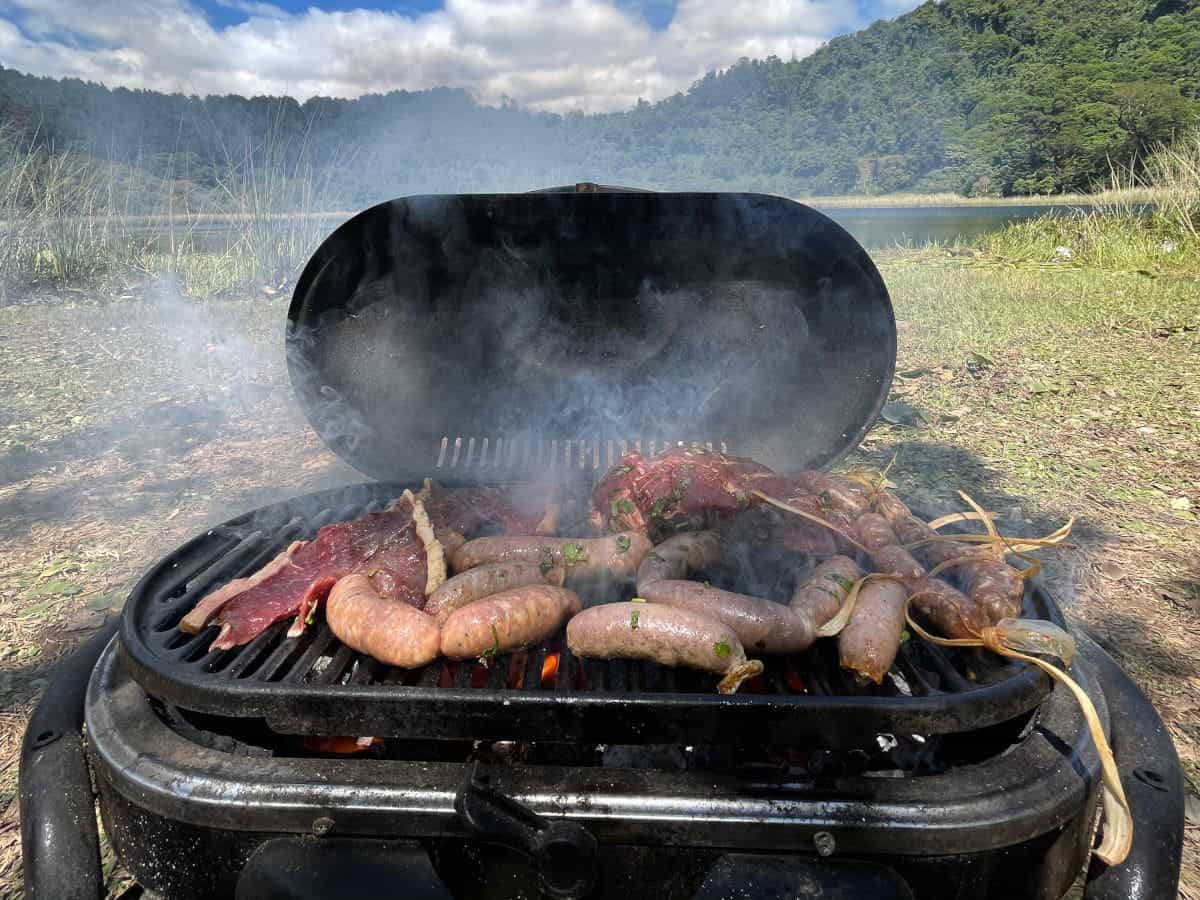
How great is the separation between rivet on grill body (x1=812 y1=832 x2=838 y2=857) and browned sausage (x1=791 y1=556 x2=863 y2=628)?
0.64 m

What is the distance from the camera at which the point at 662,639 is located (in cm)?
199

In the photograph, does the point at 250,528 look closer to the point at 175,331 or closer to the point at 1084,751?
the point at 1084,751

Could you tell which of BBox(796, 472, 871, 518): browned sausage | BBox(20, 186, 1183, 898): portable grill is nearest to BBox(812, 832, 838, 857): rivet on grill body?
BBox(20, 186, 1183, 898): portable grill

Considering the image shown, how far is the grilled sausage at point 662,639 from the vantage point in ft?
6.36

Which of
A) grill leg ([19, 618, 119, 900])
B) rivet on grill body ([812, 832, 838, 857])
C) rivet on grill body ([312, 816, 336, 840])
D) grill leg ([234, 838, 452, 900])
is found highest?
rivet on grill body ([812, 832, 838, 857])

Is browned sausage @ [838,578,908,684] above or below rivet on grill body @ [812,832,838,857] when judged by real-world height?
above

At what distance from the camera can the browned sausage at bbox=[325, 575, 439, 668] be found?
202 cm

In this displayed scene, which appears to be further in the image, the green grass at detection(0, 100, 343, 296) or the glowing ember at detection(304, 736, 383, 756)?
the green grass at detection(0, 100, 343, 296)

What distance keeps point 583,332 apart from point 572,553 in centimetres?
165

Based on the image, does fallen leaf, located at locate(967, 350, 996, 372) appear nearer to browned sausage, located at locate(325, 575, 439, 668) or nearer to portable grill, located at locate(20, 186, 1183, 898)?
portable grill, located at locate(20, 186, 1183, 898)

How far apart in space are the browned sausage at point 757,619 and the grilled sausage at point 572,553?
0.41 m

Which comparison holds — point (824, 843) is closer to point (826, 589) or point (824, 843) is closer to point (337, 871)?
point (826, 589)

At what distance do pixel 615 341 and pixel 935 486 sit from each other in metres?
3.24

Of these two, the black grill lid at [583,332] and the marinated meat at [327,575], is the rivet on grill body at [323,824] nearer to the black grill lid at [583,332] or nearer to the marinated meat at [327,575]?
the marinated meat at [327,575]
